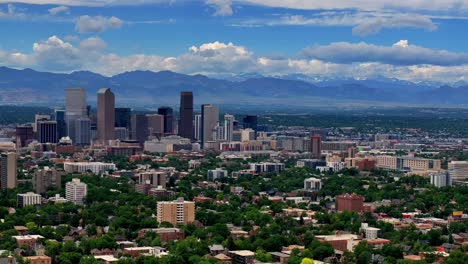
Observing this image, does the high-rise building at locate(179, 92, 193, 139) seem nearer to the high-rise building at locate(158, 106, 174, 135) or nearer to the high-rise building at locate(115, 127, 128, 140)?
the high-rise building at locate(158, 106, 174, 135)

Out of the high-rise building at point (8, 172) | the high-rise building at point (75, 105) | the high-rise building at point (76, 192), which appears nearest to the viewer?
the high-rise building at point (76, 192)

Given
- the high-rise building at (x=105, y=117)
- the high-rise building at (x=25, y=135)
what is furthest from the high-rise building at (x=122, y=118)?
the high-rise building at (x=25, y=135)

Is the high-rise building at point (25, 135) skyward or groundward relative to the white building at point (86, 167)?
skyward

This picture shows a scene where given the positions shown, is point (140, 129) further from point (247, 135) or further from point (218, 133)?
point (247, 135)

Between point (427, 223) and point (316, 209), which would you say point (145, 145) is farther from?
point (427, 223)

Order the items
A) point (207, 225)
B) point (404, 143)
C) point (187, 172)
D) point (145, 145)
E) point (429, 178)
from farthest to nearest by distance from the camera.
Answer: point (404, 143), point (145, 145), point (187, 172), point (429, 178), point (207, 225)

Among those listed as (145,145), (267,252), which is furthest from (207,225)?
(145,145)

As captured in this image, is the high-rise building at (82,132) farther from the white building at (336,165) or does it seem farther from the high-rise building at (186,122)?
the white building at (336,165)
